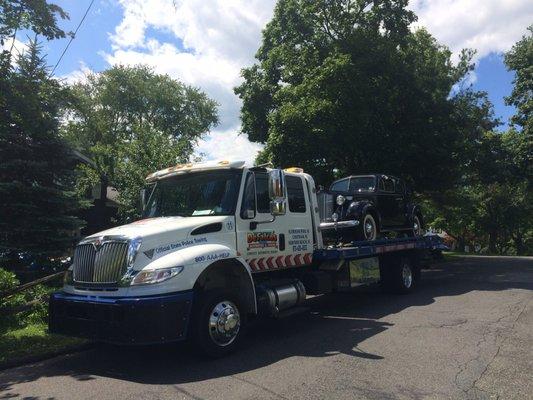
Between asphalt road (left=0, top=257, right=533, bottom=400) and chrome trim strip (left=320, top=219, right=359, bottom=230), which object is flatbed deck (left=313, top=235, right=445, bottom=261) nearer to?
chrome trim strip (left=320, top=219, right=359, bottom=230)

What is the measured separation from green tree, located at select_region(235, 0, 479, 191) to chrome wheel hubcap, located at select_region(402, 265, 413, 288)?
7360mm

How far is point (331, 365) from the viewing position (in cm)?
614

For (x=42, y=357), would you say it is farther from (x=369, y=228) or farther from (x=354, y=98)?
(x=354, y=98)

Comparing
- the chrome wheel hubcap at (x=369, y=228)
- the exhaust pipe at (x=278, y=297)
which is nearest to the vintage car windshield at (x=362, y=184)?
the chrome wheel hubcap at (x=369, y=228)

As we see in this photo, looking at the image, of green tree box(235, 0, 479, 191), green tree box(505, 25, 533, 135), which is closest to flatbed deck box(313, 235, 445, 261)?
green tree box(235, 0, 479, 191)

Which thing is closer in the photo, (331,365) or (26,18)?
(331,365)

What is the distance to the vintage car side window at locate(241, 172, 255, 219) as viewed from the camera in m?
7.48

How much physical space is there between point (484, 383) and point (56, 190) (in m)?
11.3

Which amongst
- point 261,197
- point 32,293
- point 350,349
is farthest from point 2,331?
point 350,349

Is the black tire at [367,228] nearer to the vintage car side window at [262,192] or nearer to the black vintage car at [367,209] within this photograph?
the black vintage car at [367,209]

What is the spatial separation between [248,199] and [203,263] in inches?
59.8

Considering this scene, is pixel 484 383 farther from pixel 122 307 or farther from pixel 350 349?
pixel 122 307

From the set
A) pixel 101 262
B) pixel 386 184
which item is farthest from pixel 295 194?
pixel 386 184

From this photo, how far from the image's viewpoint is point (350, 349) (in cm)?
689
